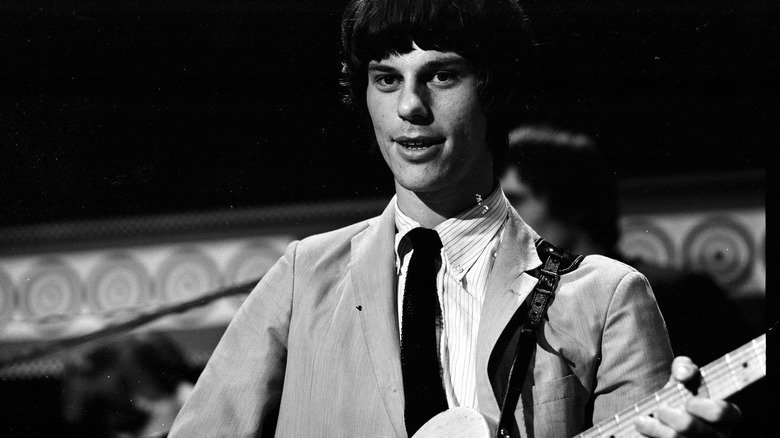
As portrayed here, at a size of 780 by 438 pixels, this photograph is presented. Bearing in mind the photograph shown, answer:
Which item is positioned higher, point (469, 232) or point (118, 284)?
point (469, 232)

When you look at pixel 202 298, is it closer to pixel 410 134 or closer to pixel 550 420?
pixel 410 134

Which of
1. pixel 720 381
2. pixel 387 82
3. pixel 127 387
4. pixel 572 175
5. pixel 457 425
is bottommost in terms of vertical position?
pixel 127 387

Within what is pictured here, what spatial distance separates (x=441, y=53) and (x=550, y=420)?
0.78m

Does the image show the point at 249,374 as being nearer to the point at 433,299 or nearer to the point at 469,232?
the point at 433,299

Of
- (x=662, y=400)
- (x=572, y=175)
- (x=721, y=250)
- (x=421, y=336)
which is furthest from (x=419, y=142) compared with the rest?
(x=721, y=250)

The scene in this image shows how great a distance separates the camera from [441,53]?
1.84 m

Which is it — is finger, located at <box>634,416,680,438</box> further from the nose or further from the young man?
the nose

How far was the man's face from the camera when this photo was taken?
5.96 feet

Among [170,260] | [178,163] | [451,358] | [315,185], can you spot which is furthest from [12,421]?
[451,358]

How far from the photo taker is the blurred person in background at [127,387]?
7.25 feet

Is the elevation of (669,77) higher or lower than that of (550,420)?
higher

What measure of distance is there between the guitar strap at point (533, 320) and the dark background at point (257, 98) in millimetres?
524

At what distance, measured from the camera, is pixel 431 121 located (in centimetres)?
182

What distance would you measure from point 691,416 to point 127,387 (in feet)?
4.61
